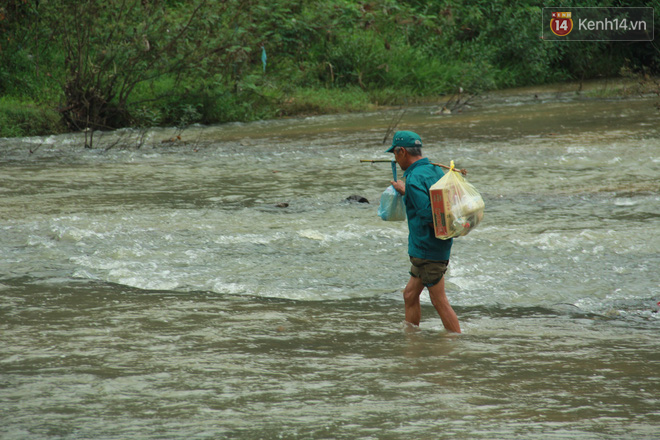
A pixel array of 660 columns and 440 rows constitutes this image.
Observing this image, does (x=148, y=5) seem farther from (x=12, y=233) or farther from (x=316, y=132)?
Answer: (x=12, y=233)

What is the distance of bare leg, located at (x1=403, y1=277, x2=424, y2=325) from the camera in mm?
5430

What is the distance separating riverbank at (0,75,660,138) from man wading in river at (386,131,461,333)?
1195 centimetres

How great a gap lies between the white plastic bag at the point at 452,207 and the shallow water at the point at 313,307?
74cm

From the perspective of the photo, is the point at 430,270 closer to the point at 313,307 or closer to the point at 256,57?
the point at 313,307

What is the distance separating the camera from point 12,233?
27.3ft

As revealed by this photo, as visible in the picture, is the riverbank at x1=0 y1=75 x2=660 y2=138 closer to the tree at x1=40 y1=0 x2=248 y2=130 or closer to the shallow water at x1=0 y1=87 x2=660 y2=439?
the tree at x1=40 y1=0 x2=248 y2=130

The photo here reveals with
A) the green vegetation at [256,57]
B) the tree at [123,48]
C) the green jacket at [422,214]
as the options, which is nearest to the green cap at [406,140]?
the green jacket at [422,214]

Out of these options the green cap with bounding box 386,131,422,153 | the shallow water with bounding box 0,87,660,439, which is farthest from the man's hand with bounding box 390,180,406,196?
the shallow water with bounding box 0,87,660,439

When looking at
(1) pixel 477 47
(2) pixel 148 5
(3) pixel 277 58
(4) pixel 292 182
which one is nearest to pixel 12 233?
(4) pixel 292 182

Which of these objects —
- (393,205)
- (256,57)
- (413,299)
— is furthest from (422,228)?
(256,57)

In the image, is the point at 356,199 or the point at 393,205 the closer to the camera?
the point at 393,205

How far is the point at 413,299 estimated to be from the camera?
548cm

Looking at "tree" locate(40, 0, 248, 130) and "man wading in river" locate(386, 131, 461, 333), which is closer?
"man wading in river" locate(386, 131, 461, 333)

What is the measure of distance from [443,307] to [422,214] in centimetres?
64
